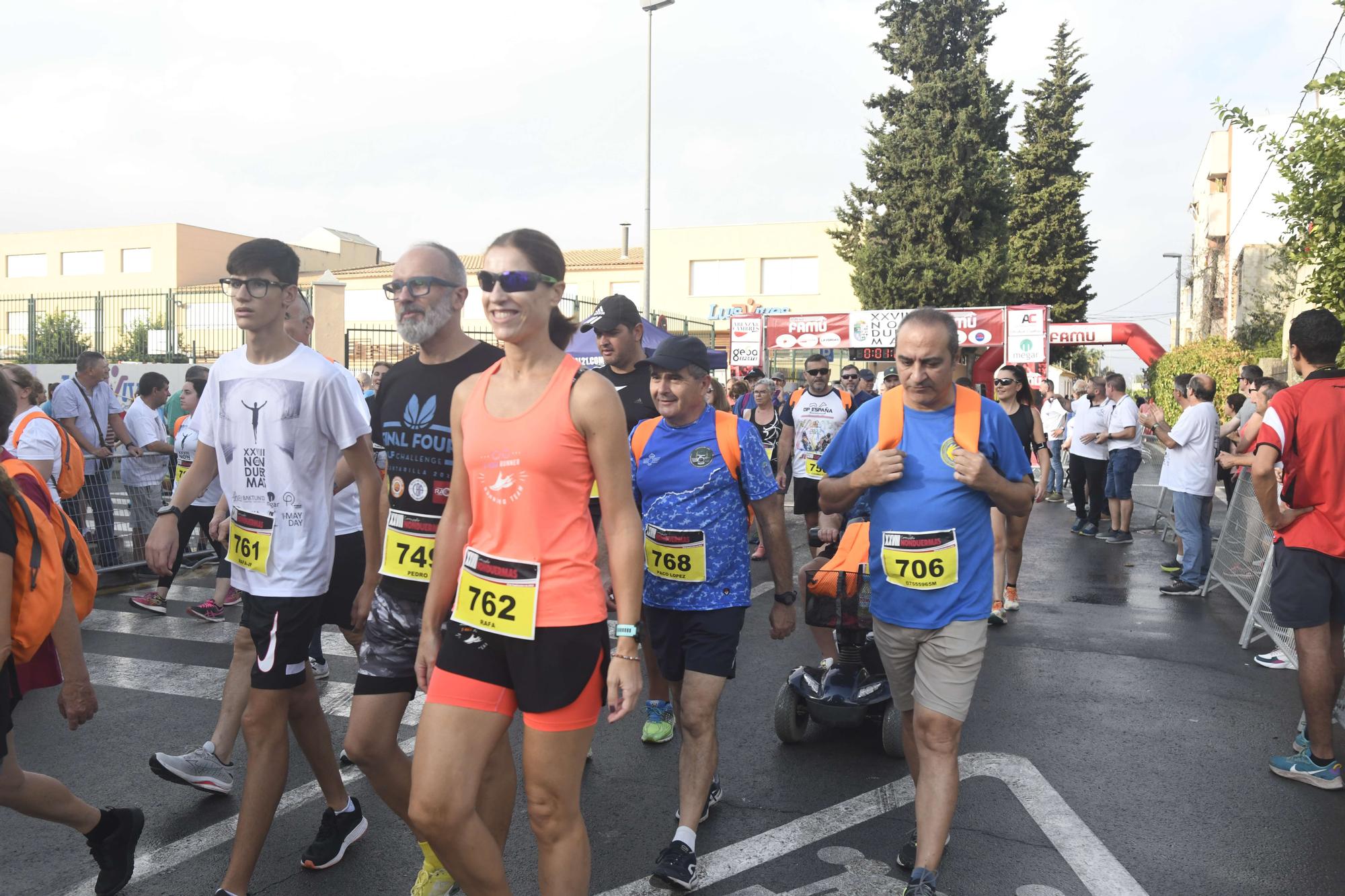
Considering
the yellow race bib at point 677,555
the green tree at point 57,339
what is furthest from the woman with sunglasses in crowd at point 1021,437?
the green tree at point 57,339

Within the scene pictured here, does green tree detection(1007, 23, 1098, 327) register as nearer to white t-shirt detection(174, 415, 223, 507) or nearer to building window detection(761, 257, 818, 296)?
building window detection(761, 257, 818, 296)

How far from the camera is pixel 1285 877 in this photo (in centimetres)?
372

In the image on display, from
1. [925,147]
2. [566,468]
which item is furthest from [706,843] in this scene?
[925,147]

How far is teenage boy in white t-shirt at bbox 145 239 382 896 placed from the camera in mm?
3426

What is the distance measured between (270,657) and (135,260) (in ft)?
213

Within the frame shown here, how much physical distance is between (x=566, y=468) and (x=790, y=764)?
106 inches

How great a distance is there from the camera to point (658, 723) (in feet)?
16.8

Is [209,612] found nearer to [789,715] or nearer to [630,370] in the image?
[630,370]

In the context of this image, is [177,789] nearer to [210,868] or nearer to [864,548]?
[210,868]

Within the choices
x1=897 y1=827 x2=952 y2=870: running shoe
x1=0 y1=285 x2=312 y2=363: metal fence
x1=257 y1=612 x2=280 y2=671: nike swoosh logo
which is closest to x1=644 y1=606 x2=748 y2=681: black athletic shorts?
x1=897 y1=827 x2=952 y2=870: running shoe

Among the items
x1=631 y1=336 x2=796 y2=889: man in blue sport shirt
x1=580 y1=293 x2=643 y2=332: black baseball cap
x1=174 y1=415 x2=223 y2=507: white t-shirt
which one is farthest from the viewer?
x1=174 y1=415 x2=223 y2=507: white t-shirt

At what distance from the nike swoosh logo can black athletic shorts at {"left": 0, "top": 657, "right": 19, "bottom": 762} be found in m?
0.70

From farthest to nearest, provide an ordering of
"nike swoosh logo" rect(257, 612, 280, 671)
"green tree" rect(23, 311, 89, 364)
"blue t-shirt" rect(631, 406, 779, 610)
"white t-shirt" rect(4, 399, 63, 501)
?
"green tree" rect(23, 311, 89, 364), "white t-shirt" rect(4, 399, 63, 501), "blue t-shirt" rect(631, 406, 779, 610), "nike swoosh logo" rect(257, 612, 280, 671)

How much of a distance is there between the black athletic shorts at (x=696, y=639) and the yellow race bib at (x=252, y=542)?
4.77 ft
